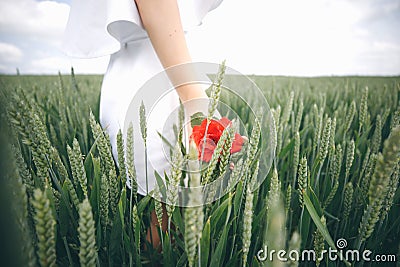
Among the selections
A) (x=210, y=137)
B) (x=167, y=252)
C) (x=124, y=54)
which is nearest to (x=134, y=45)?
(x=124, y=54)

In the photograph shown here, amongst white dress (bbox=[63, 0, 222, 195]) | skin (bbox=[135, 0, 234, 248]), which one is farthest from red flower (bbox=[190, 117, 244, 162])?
white dress (bbox=[63, 0, 222, 195])

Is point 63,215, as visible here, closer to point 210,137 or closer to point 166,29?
point 210,137

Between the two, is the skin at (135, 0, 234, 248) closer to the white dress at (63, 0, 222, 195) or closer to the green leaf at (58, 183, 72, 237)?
the white dress at (63, 0, 222, 195)

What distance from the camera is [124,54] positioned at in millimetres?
717

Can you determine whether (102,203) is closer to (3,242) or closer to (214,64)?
(3,242)

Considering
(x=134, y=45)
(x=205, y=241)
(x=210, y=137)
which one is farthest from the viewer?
(x=134, y=45)

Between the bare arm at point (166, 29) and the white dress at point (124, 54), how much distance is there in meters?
0.05

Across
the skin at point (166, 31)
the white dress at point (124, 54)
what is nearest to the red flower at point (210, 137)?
the skin at point (166, 31)

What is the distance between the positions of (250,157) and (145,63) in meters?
0.37

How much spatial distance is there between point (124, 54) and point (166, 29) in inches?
7.6

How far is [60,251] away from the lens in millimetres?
515

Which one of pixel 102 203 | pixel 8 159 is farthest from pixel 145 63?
pixel 8 159

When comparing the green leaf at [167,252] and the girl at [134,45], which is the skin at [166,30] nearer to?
the girl at [134,45]

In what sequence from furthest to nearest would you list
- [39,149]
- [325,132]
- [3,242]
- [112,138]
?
[112,138] < [325,132] < [39,149] < [3,242]
